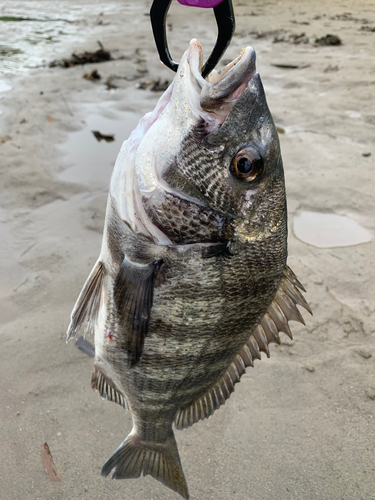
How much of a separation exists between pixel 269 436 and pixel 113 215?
64.8 inches

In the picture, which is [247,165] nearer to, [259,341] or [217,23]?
[217,23]

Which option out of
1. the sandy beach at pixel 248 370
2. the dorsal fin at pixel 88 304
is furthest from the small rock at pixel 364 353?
the dorsal fin at pixel 88 304

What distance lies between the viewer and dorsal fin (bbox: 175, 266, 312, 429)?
1.69 meters

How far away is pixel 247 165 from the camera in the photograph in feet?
4.46

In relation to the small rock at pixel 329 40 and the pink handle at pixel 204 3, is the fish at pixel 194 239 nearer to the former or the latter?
the pink handle at pixel 204 3

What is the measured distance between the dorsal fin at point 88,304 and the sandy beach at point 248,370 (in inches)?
35.0

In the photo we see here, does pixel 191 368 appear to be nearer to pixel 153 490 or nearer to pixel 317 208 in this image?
pixel 153 490

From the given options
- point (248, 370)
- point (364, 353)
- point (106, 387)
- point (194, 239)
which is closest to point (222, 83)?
point (194, 239)

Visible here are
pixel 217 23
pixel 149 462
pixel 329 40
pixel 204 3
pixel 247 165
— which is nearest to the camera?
pixel 204 3

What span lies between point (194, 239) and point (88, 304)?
67 cm

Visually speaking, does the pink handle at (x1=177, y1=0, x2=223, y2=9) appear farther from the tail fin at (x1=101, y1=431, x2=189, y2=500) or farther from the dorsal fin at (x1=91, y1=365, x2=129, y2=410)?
the tail fin at (x1=101, y1=431, x2=189, y2=500)

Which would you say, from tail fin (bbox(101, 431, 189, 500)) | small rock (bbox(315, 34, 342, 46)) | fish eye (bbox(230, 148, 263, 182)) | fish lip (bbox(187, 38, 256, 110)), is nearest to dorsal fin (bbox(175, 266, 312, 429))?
tail fin (bbox(101, 431, 189, 500))

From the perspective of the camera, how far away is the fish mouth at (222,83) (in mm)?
1224

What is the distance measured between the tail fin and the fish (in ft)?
1.13
